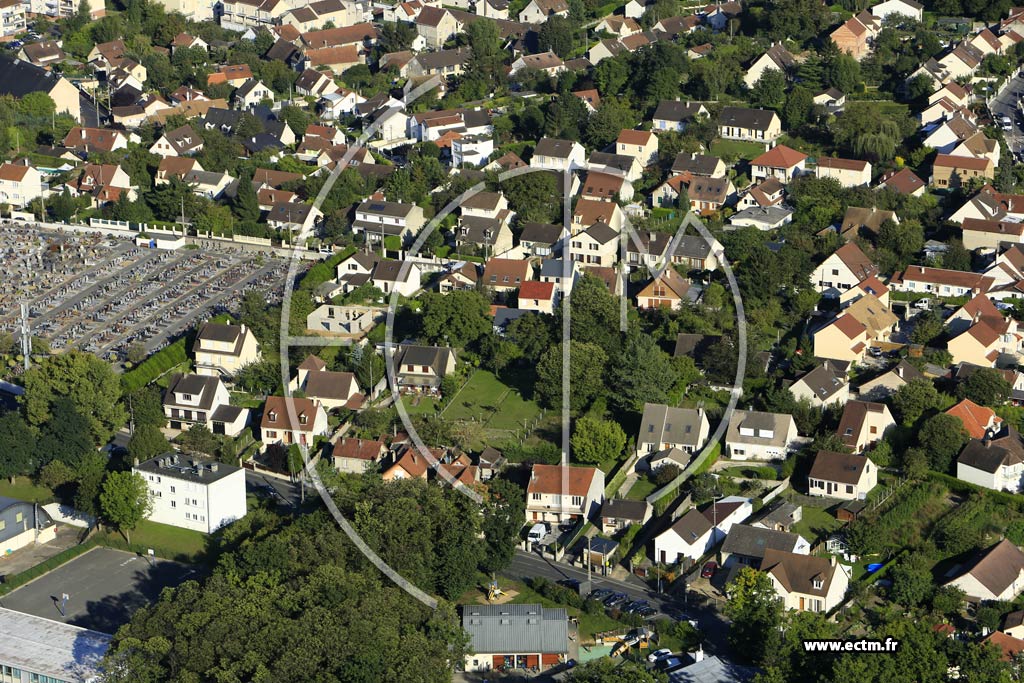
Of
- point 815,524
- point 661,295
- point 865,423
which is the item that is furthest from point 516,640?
point 661,295

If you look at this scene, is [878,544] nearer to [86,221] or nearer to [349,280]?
[349,280]

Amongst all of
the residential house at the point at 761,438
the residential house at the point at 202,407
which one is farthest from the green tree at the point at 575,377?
the residential house at the point at 202,407

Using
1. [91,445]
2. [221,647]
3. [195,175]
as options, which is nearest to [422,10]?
[195,175]

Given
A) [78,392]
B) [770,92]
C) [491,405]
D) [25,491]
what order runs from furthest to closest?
1. [770,92]
2. [491,405]
3. [78,392]
4. [25,491]

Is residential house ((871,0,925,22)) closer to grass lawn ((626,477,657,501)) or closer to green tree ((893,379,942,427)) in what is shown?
green tree ((893,379,942,427))

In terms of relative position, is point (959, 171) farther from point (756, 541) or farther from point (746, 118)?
point (756, 541)

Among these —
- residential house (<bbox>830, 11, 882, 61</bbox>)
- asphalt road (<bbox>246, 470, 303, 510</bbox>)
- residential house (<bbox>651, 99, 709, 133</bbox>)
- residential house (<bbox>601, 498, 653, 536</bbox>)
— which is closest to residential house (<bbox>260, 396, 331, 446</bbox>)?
asphalt road (<bbox>246, 470, 303, 510</bbox>)

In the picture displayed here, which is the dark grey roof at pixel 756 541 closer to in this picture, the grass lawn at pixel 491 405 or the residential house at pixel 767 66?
the grass lawn at pixel 491 405
